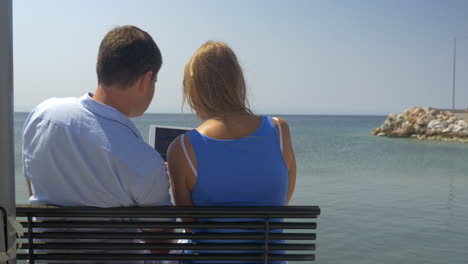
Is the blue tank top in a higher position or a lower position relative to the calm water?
higher

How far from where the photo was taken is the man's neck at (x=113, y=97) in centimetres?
161

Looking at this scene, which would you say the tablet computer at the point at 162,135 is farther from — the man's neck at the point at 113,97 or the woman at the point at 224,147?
the man's neck at the point at 113,97

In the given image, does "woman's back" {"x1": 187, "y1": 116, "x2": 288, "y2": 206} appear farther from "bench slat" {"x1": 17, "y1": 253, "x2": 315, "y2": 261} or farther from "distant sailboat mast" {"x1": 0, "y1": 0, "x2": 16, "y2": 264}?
"distant sailboat mast" {"x1": 0, "y1": 0, "x2": 16, "y2": 264}

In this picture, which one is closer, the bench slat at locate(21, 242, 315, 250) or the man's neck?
the bench slat at locate(21, 242, 315, 250)

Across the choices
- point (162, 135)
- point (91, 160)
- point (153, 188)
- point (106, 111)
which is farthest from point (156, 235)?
point (162, 135)

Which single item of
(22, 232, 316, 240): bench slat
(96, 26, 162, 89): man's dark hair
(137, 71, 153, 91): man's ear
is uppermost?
(96, 26, 162, 89): man's dark hair

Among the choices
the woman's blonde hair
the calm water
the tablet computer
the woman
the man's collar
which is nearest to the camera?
the man's collar

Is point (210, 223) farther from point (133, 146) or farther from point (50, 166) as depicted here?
point (50, 166)

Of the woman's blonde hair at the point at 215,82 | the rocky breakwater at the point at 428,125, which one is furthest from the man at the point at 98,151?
the rocky breakwater at the point at 428,125

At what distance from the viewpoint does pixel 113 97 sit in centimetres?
161

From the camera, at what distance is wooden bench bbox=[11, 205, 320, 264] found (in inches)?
55.3

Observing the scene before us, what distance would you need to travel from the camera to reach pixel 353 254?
588cm

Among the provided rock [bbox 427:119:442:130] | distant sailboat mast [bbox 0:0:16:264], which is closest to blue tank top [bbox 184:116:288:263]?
distant sailboat mast [bbox 0:0:16:264]

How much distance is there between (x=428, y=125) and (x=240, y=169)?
39561mm
